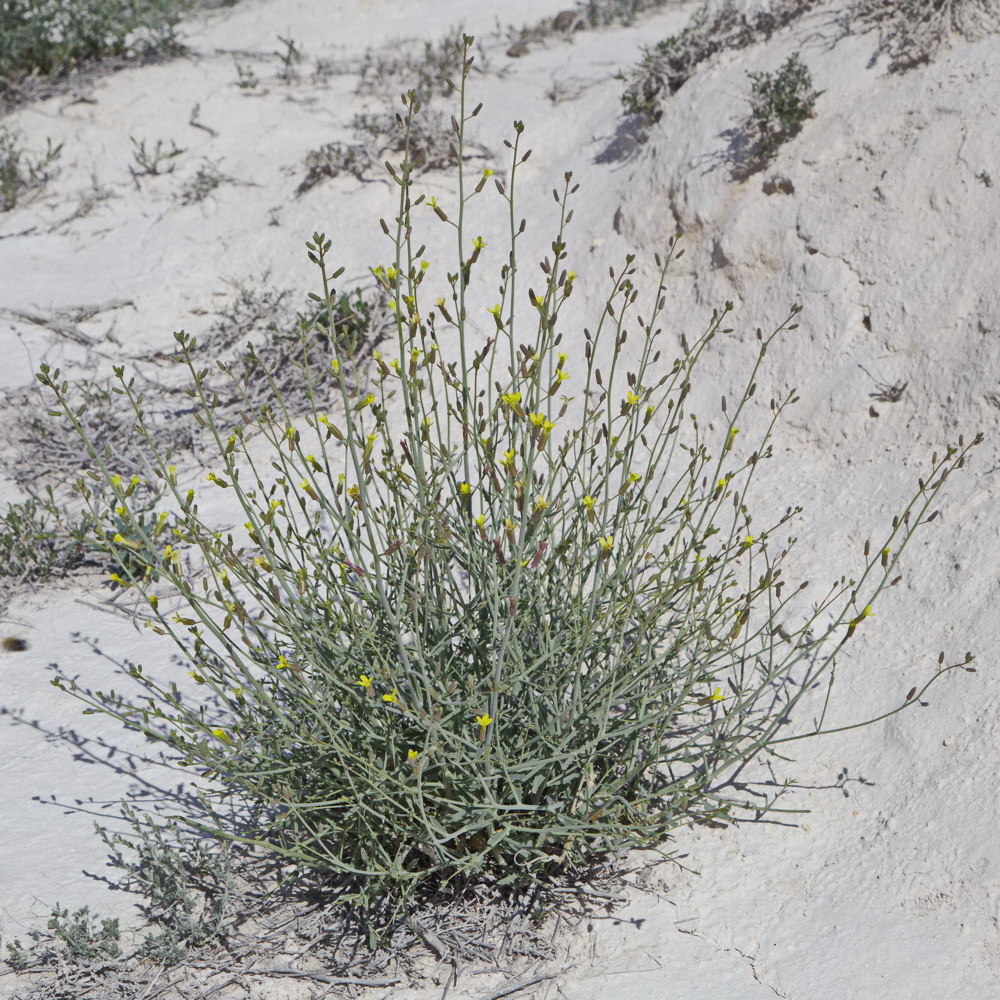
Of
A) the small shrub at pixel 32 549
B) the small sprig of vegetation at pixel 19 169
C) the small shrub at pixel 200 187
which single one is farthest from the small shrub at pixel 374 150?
the small shrub at pixel 32 549

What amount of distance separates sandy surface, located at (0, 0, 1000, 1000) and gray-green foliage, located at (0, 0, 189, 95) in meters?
0.26

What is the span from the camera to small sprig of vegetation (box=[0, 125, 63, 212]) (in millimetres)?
5727

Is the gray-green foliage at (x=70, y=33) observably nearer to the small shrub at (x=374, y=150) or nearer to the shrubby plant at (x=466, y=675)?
the small shrub at (x=374, y=150)

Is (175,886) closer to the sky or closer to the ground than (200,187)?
closer to the ground

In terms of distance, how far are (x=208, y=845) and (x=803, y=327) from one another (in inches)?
106

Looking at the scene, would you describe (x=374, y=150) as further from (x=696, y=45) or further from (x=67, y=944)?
(x=67, y=944)

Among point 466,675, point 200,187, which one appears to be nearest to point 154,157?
point 200,187

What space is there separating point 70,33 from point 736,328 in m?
5.14

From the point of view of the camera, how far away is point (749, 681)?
2.80 m

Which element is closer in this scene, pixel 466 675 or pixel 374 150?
pixel 466 675

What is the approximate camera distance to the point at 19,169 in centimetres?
604

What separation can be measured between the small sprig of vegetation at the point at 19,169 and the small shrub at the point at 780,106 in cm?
389

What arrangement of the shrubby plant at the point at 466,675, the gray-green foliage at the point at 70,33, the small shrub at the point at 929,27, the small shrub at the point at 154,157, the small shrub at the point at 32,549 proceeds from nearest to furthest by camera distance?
1. the shrubby plant at the point at 466,675
2. the small shrub at the point at 32,549
3. the small shrub at the point at 929,27
4. the small shrub at the point at 154,157
5. the gray-green foliage at the point at 70,33

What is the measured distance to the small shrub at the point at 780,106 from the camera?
4141 mm
